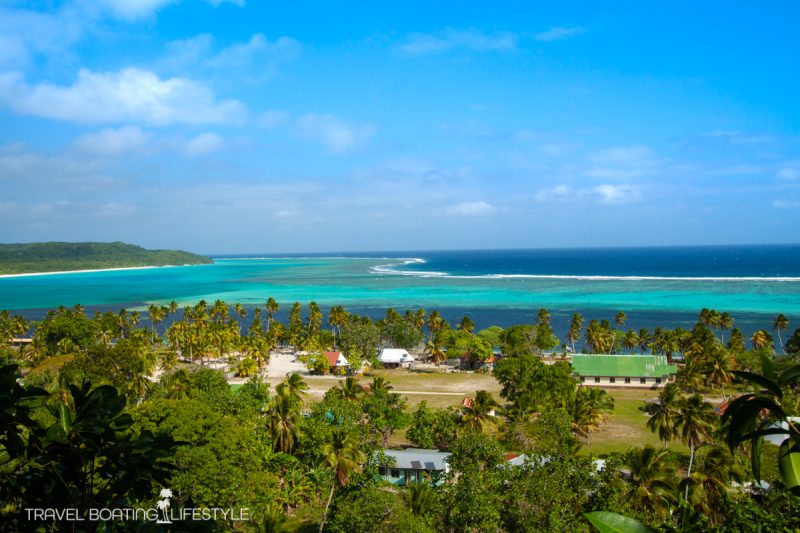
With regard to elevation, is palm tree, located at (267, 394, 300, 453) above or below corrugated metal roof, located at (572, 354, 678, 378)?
above

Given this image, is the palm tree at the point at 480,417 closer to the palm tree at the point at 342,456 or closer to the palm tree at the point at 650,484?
the palm tree at the point at 342,456

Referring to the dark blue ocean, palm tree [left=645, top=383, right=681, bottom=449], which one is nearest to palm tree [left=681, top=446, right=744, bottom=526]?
palm tree [left=645, top=383, right=681, bottom=449]

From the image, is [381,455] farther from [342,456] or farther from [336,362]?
[336,362]

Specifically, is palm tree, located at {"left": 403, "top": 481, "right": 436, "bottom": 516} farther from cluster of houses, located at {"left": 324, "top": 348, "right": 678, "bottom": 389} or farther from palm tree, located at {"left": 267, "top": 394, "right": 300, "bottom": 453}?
cluster of houses, located at {"left": 324, "top": 348, "right": 678, "bottom": 389}

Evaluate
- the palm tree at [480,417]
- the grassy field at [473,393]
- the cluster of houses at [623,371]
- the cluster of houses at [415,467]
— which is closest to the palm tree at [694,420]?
the cluster of houses at [415,467]

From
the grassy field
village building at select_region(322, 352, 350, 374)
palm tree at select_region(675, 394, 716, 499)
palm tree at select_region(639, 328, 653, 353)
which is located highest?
palm tree at select_region(675, 394, 716, 499)
